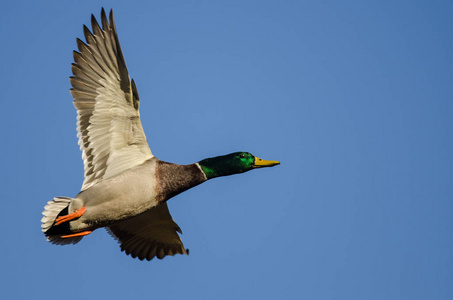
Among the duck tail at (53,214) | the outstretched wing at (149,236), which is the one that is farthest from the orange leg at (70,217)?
the outstretched wing at (149,236)

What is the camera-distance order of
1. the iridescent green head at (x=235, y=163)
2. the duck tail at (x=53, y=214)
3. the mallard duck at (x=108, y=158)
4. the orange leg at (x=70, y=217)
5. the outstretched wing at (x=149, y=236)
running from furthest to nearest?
1. the outstretched wing at (x=149, y=236)
2. the iridescent green head at (x=235, y=163)
3. the duck tail at (x=53, y=214)
4. the mallard duck at (x=108, y=158)
5. the orange leg at (x=70, y=217)

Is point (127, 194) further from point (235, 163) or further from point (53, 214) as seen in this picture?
point (235, 163)

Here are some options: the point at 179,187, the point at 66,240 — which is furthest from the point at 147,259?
the point at 179,187

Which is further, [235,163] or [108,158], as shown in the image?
[235,163]

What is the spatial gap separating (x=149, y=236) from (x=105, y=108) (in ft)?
9.13

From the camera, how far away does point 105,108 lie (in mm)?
8914

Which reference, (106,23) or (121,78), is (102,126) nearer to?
(121,78)

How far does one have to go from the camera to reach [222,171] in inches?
374

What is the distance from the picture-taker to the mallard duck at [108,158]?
8750 millimetres

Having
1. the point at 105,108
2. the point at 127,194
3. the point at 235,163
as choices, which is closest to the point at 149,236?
the point at 127,194

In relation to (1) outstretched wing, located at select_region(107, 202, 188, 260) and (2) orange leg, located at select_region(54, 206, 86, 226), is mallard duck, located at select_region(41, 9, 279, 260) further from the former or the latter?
(1) outstretched wing, located at select_region(107, 202, 188, 260)

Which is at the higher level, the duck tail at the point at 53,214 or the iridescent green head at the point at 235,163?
the iridescent green head at the point at 235,163

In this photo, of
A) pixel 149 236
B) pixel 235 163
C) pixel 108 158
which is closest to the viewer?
pixel 108 158

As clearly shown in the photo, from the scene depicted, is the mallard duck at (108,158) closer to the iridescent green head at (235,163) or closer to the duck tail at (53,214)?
the duck tail at (53,214)
